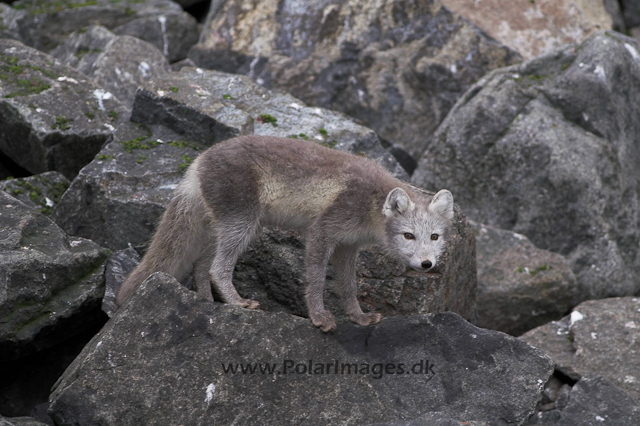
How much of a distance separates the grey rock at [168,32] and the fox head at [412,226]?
8.61m

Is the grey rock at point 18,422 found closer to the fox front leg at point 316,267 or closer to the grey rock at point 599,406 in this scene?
the fox front leg at point 316,267

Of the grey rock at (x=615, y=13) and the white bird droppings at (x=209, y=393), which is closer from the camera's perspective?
the white bird droppings at (x=209, y=393)

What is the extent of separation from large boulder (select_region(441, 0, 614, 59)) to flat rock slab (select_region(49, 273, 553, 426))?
23.6ft

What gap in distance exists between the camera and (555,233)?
9.66 meters

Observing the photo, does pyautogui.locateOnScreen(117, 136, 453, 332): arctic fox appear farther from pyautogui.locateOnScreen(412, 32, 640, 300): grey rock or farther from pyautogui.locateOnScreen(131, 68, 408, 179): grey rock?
pyautogui.locateOnScreen(412, 32, 640, 300): grey rock

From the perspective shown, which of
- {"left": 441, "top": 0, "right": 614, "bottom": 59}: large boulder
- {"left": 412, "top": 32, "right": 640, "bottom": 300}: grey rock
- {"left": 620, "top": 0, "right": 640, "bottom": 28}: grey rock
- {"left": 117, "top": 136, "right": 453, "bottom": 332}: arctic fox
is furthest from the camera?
{"left": 620, "top": 0, "right": 640, "bottom": 28}: grey rock

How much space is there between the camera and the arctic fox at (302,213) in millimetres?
6035

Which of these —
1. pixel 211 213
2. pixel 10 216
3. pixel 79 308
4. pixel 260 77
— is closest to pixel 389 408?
pixel 211 213

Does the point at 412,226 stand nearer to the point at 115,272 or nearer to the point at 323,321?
the point at 323,321

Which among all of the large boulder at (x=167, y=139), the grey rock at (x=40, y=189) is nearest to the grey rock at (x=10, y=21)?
the large boulder at (x=167, y=139)

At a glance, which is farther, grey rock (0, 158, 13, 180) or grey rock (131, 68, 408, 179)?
grey rock (0, 158, 13, 180)

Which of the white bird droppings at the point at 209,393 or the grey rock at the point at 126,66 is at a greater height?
the grey rock at the point at 126,66

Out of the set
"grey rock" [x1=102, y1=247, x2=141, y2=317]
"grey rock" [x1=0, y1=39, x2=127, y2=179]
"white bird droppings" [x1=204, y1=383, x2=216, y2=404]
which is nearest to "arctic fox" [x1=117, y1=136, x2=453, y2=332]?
"grey rock" [x1=102, y1=247, x2=141, y2=317]

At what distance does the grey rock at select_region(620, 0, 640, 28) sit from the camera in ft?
46.4
